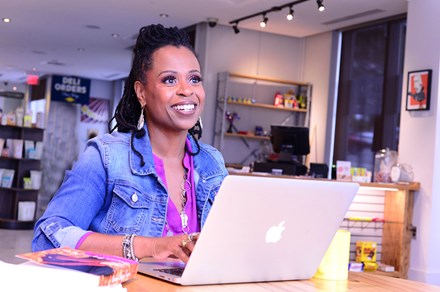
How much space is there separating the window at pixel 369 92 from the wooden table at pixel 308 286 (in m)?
6.46

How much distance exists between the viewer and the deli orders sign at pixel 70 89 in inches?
634

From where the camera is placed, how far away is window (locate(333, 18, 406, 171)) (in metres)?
8.18

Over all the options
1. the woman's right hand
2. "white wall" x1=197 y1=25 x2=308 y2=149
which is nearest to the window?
"white wall" x1=197 y1=25 x2=308 y2=149

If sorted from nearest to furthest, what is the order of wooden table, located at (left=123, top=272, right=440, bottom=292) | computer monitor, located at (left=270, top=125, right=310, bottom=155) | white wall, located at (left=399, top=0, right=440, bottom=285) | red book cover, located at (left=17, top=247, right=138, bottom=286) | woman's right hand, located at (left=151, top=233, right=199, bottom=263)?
red book cover, located at (left=17, top=247, right=138, bottom=286)
wooden table, located at (left=123, top=272, right=440, bottom=292)
woman's right hand, located at (left=151, top=233, right=199, bottom=263)
white wall, located at (left=399, top=0, right=440, bottom=285)
computer monitor, located at (left=270, top=125, right=310, bottom=155)

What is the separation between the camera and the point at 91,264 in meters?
1.33

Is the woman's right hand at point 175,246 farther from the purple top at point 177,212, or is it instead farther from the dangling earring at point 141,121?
the dangling earring at point 141,121

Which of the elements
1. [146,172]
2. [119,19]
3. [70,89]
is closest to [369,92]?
[119,19]

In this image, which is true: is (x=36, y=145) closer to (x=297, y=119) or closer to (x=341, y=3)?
(x=297, y=119)

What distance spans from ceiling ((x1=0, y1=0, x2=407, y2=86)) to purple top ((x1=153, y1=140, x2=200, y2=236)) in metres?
5.89

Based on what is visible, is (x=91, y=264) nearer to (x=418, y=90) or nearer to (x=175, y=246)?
(x=175, y=246)

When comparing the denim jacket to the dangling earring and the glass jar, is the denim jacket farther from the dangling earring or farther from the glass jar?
the glass jar

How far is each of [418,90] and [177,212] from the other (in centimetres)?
540

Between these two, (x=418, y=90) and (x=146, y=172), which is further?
(x=418, y=90)

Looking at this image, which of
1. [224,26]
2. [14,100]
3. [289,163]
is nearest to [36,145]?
[14,100]
